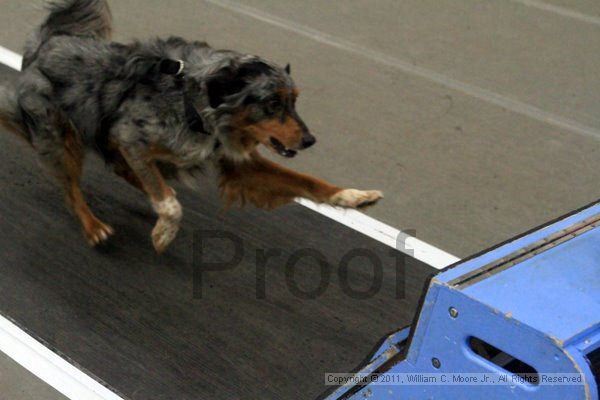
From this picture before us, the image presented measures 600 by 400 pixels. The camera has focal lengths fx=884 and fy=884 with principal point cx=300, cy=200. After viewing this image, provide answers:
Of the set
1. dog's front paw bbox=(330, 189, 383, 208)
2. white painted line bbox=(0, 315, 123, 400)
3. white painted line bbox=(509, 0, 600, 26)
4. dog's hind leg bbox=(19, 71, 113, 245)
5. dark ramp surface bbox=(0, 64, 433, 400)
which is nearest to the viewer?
white painted line bbox=(0, 315, 123, 400)

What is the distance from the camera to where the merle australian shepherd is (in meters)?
5.07

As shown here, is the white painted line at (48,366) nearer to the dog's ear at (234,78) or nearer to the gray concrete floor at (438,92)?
the dog's ear at (234,78)

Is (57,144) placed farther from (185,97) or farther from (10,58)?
(10,58)

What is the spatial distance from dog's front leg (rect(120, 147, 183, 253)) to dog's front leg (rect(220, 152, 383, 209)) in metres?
0.39

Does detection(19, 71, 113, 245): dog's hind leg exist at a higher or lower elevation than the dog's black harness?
lower

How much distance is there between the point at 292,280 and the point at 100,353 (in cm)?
127

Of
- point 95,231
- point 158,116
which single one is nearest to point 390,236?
point 158,116

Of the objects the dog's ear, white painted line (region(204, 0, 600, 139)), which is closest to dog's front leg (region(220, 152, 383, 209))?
the dog's ear

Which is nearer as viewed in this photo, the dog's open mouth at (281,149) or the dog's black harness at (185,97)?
the dog's open mouth at (281,149)

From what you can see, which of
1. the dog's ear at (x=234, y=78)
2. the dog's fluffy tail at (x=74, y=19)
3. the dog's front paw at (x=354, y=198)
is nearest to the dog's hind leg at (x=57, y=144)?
the dog's fluffy tail at (x=74, y=19)

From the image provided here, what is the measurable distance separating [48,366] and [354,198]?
1996mm

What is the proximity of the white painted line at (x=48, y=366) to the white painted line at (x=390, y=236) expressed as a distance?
2019mm

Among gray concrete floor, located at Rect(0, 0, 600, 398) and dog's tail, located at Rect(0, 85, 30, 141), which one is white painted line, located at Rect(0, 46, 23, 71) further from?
dog's tail, located at Rect(0, 85, 30, 141)

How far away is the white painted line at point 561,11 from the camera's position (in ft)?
30.0
